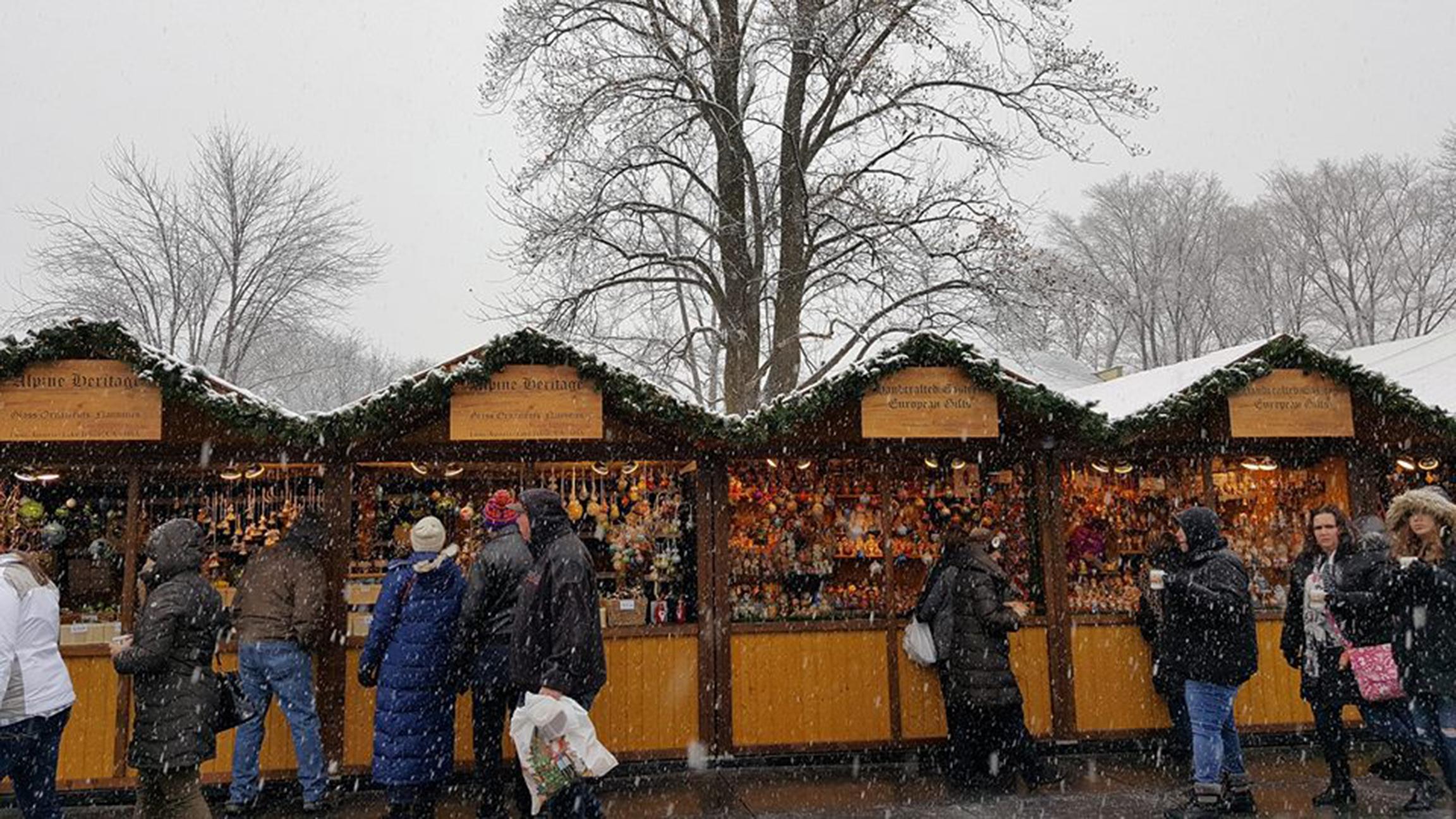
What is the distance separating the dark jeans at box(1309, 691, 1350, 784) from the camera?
6199 mm

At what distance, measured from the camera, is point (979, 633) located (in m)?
7.18

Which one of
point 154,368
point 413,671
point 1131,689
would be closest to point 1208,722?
point 1131,689

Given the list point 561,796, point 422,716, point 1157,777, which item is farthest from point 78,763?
point 1157,777

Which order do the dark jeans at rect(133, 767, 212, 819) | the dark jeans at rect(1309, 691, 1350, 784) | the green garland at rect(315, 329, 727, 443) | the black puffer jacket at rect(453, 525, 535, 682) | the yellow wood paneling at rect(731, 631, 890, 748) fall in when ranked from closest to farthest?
the dark jeans at rect(133, 767, 212, 819)
the black puffer jacket at rect(453, 525, 535, 682)
the dark jeans at rect(1309, 691, 1350, 784)
the green garland at rect(315, 329, 727, 443)
the yellow wood paneling at rect(731, 631, 890, 748)

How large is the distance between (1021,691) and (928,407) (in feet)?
7.74

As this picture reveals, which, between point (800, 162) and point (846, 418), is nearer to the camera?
point (846, 418)

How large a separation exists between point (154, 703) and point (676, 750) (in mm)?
3897

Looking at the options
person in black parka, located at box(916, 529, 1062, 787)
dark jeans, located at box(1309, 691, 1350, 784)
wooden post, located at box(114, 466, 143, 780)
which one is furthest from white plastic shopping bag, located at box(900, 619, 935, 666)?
wooden post, located at box(114, 466, 143, 780)

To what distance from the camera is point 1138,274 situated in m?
41.5

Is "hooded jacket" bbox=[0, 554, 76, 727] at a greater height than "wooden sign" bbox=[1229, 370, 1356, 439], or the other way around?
"wooden sign" bbox=[1229, 370, 1356, 439]

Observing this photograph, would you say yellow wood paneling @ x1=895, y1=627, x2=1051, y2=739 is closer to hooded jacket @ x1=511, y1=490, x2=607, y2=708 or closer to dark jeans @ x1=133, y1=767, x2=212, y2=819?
hooded jacket @ x1=511, y1=490, x2=607, y2=708

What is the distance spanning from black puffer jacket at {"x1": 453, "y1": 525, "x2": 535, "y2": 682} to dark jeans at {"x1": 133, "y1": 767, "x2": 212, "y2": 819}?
1.54 m

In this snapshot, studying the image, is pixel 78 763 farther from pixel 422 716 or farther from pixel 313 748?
pixel 422 716

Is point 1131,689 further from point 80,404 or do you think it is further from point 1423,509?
point 80,404
